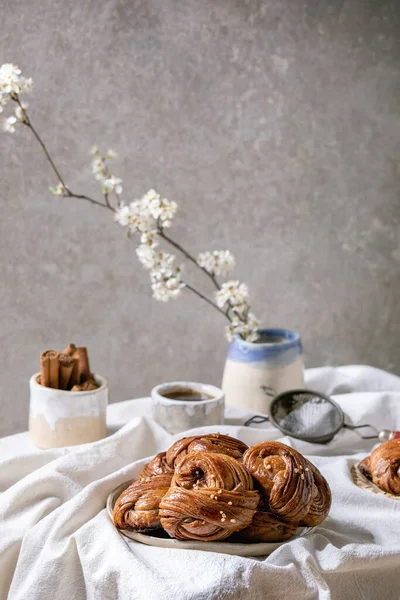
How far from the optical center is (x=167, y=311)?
2482mm

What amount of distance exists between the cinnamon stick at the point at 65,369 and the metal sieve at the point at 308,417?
0.41 metres

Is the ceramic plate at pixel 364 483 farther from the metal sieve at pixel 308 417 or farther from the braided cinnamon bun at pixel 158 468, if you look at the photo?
the braided cinnamon bun at pixel 158 468

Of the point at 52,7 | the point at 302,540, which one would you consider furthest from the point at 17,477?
the point at 52,7

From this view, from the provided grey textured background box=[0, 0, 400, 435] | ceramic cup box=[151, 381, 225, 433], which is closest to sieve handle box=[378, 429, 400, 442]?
ceramic cup box=[151, 381, 225, 433]

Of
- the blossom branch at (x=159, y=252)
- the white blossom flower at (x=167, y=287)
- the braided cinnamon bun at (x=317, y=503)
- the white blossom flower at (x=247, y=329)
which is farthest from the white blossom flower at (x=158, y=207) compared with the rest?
the braided cinnamon bun at (x=317, y=503)

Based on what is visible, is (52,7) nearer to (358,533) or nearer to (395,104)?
(395,104)

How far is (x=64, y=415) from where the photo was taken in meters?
1.39

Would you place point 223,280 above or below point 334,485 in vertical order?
above

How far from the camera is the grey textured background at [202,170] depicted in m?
2.20

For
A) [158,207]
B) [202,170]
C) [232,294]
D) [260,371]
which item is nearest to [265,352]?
[260,371]

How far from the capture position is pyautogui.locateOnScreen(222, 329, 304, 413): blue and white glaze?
162 centimetres

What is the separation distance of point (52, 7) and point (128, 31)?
0.23 meters

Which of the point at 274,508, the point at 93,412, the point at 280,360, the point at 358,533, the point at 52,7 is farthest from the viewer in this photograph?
the point at 52,7

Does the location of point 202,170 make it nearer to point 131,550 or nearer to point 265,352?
point 265,352
